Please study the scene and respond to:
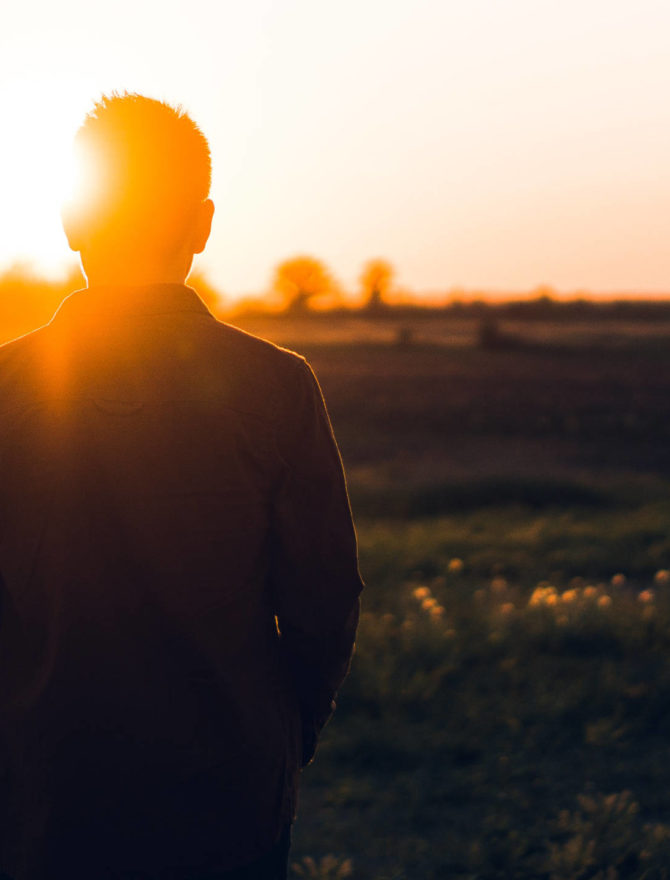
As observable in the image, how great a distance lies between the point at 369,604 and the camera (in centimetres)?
654

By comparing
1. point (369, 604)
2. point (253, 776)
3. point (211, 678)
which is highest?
point (211, 678)

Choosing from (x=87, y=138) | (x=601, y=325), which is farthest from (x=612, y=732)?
(x=601, y=325)

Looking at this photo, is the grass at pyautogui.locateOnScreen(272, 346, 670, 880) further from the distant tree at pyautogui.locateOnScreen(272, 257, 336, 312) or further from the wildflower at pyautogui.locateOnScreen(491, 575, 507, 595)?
the distant tree at pyautogui.locateOnScreen(272, 257, 336, 312)

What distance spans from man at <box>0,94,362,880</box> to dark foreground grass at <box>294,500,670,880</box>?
6.12 ft

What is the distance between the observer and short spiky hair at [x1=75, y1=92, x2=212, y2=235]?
4.91ft

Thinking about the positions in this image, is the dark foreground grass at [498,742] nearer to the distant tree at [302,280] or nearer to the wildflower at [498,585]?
the wildflower at [498,585]

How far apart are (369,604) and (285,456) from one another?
5.10 metres

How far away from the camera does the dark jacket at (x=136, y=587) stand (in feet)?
4.74

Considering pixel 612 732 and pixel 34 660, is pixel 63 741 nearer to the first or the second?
pixel 34 660

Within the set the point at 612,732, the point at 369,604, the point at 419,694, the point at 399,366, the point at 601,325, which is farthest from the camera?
the point at 601,325

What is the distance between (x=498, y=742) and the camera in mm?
4168

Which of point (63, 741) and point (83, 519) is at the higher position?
point (83, 519)

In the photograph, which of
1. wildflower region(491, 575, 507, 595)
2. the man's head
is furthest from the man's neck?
wildflower region(491, 575, 507, 595)

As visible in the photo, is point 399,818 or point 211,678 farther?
point 399,818
